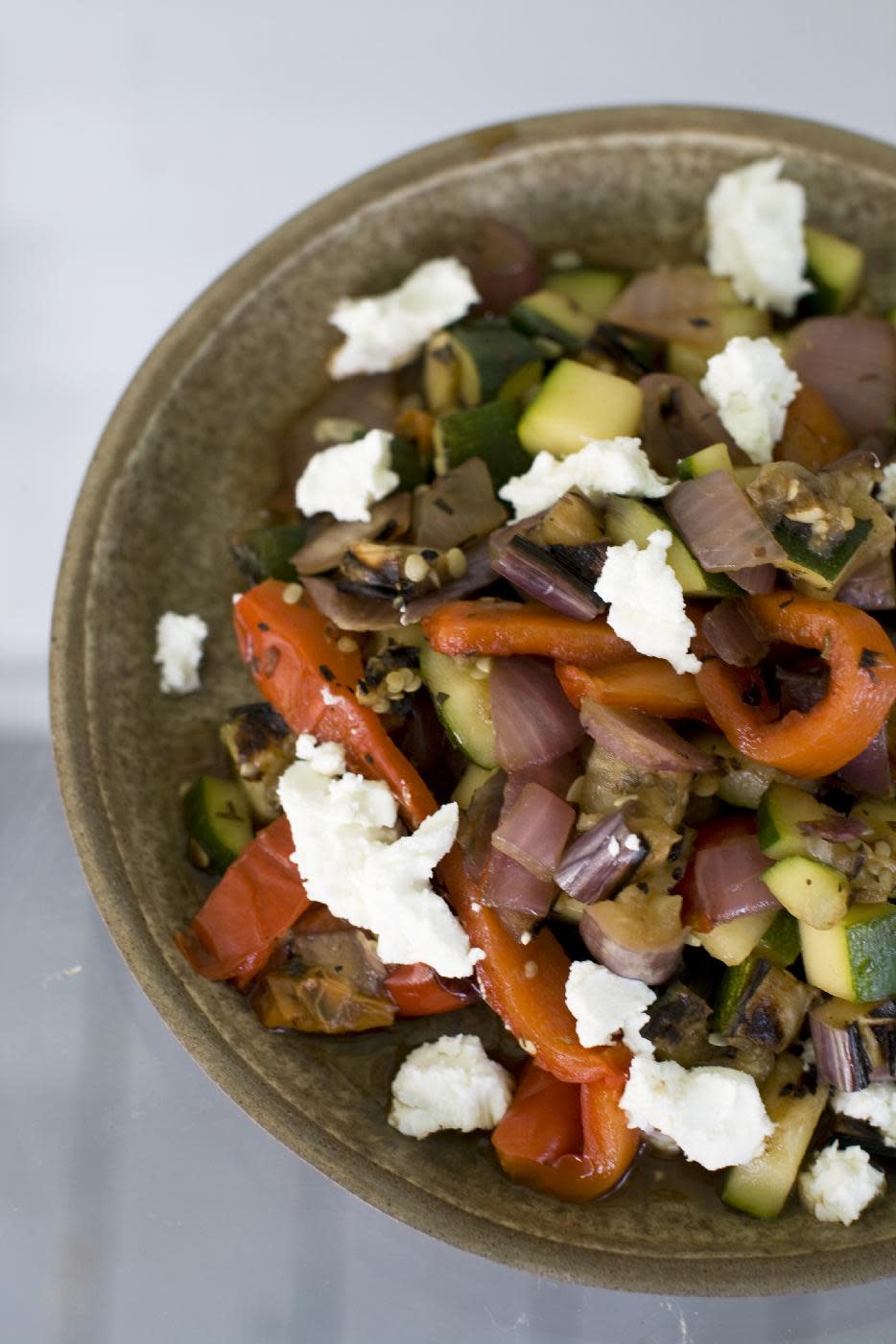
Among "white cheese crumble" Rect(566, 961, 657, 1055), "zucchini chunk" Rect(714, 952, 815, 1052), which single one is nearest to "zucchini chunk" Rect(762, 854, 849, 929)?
"zucchini chunk" Rect(714, 952, 815, 1052)

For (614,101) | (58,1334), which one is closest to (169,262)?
(614,101)

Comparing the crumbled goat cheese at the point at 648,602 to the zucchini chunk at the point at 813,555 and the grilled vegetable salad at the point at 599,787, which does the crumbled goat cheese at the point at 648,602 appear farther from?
the zucchini chunk at the point at 813,555

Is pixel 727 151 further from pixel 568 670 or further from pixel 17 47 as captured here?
pixel 17 47

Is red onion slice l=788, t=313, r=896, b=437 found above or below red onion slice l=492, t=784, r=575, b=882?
above

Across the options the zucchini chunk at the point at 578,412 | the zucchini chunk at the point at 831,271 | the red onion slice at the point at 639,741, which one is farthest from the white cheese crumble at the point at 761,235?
the red onion slice at the point at 639,741

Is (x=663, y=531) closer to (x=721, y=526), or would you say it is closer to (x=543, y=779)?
(x=721, y=526)

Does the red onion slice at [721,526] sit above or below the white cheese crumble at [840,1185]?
above

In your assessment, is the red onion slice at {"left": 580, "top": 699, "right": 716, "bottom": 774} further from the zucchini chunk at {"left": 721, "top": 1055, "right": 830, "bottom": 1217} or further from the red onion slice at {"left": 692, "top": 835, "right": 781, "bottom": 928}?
the zucchini chunk at {"left": 721, "top": 1055, "right": 830, "bottom": 1217}
